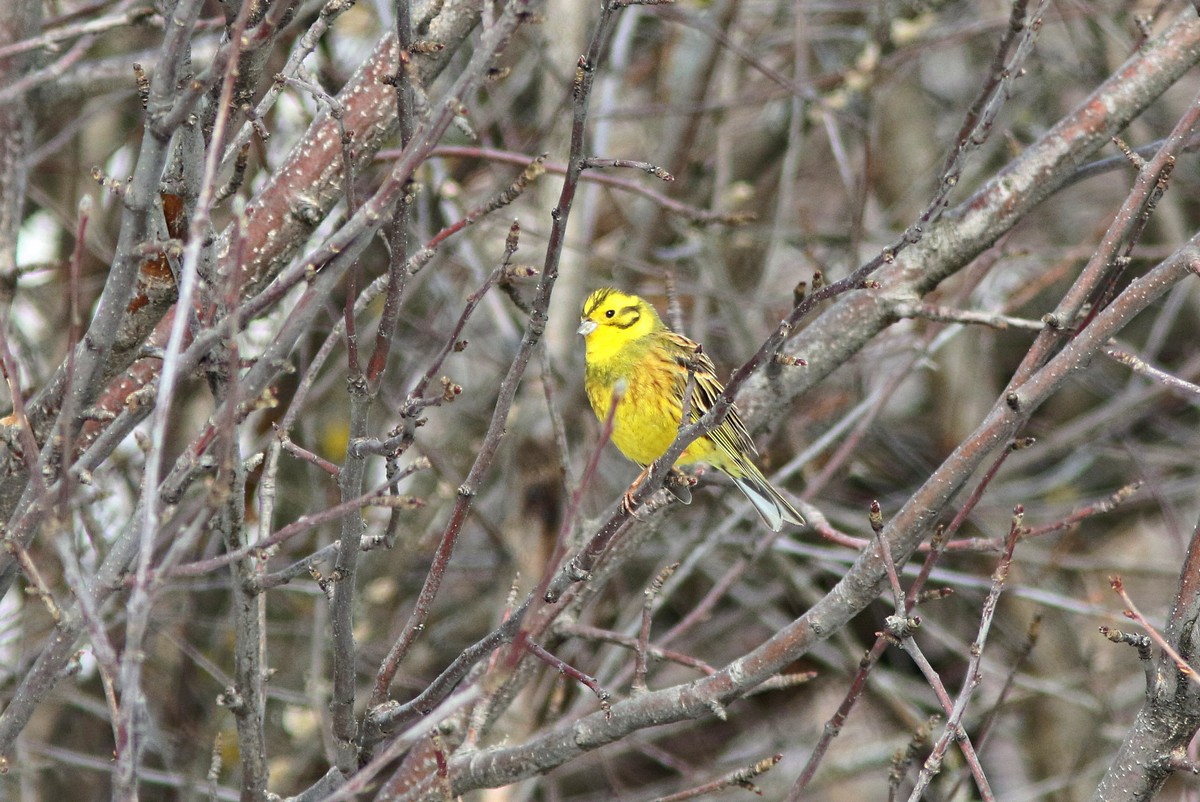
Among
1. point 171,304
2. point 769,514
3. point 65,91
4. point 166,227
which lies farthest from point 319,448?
point 166,227

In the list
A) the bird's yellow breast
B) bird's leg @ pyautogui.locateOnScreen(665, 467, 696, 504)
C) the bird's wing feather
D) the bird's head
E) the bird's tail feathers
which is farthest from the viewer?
the bird's head

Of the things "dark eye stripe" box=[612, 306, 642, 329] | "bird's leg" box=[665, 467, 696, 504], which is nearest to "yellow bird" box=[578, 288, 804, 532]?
"dark eye stripe" box=[612, 306, 642, 329]

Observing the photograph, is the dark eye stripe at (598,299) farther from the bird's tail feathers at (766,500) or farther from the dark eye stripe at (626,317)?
the bird's tail feathers at (766,500)

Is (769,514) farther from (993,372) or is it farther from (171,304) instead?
(993,372)

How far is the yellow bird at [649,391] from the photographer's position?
168 inches

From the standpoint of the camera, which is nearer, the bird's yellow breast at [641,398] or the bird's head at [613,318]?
the bird's yellow breast at [641,398]

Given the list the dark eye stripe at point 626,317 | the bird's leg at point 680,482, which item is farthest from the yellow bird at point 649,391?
the bird's leg at point 680,482

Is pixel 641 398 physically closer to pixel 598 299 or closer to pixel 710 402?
pixel 710 402

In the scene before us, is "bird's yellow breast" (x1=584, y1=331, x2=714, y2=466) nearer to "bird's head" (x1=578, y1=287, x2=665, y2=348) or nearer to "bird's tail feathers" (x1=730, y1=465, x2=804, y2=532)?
"bird's head" (x1=578, y1=287, x2=665, y2=348)

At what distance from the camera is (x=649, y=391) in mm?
4438

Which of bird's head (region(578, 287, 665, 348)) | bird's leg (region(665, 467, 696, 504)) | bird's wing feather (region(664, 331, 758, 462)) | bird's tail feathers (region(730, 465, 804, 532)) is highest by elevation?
bird's head (region(578, 287, 665, 348))

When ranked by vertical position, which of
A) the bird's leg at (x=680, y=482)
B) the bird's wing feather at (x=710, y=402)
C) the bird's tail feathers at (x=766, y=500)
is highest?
the bird's wing feather at (x=710, y=402)

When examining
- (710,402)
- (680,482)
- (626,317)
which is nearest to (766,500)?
(710,402)

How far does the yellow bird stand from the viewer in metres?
4.26
